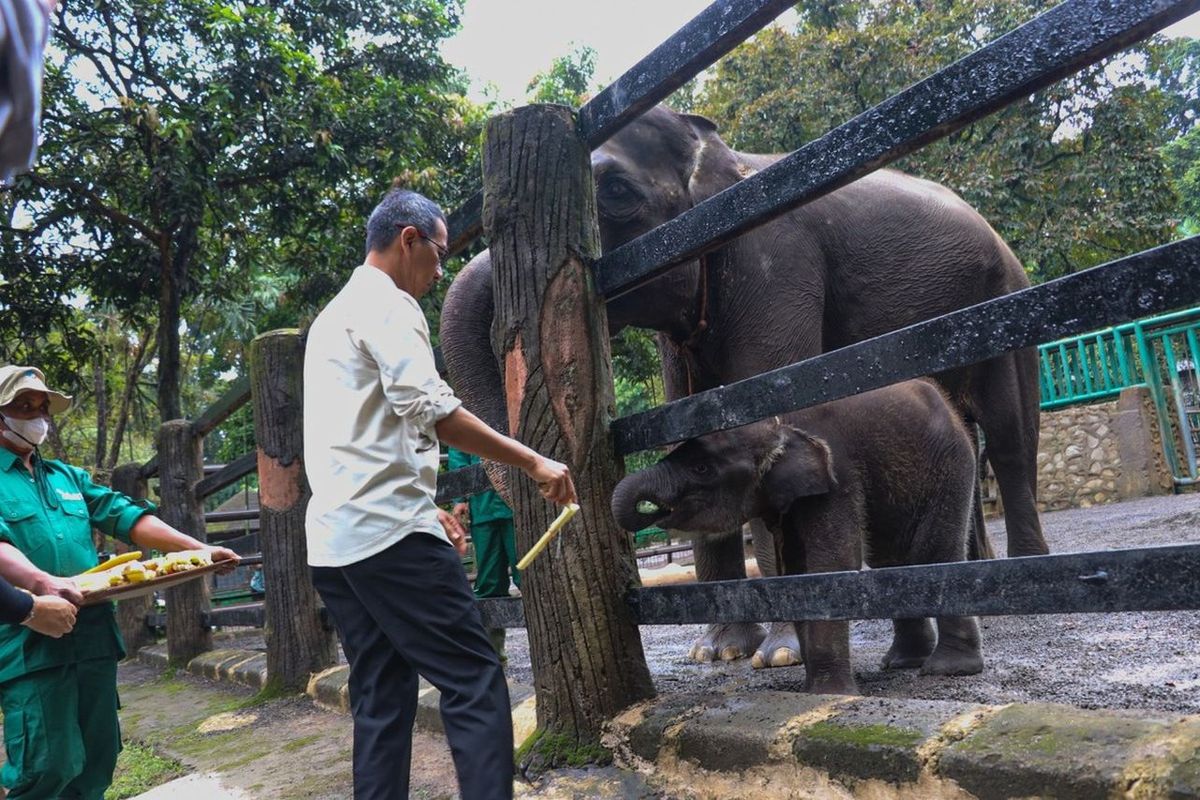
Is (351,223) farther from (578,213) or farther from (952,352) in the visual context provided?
(952,352)

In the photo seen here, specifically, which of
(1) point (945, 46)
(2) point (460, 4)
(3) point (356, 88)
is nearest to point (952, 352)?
(3) point (356, 88)

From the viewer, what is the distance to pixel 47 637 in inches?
118

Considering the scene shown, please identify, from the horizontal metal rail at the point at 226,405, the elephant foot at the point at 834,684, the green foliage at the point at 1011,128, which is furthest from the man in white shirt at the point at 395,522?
the green foliage at the point at 1011,128

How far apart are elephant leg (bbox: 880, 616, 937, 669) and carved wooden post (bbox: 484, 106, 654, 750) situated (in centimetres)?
97

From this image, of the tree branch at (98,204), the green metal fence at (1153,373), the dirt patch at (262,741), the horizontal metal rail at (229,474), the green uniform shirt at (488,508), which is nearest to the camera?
the dirt patch at (262,741)

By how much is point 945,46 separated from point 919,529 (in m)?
14.0

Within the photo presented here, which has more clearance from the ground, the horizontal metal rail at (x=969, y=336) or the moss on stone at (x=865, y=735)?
the horizontal metal rail at (x=969, y=336)

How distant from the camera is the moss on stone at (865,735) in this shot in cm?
220

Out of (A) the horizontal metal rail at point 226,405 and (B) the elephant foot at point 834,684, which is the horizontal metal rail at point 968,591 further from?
(A) the horizontal metal rail at point 226,405

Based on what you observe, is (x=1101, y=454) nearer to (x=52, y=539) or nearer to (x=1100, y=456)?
(x=1100, y=456)

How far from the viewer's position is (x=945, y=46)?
15680mm

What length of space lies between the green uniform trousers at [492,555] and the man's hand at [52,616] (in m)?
2.39

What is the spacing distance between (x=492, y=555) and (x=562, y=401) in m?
2.16

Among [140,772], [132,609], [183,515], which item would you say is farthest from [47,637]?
[132,609]
